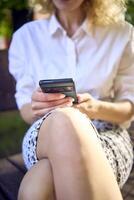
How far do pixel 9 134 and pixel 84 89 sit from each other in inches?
30.5

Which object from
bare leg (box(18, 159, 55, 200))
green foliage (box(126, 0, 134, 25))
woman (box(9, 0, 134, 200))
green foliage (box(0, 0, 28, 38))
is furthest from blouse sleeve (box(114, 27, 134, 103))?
green foliage (box(0, 0, 28, 38))

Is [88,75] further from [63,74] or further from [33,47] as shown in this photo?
[33,47]

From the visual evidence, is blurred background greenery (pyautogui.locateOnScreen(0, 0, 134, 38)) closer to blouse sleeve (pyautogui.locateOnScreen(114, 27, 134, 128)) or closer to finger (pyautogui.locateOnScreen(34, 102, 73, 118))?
blouse sleeve (pyautogui.locateOnScreen(114, 27, 134, 128))

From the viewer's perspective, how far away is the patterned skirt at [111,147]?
1375 millimetres

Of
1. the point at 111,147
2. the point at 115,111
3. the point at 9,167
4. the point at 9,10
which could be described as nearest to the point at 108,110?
the point at 115,111

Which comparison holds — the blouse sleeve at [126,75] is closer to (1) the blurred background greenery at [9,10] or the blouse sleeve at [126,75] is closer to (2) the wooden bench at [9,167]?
(2) the wooden bench at [9,167]

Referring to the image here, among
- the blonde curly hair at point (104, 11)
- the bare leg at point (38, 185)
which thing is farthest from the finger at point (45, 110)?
the blonde curly hair at point (104, 11)

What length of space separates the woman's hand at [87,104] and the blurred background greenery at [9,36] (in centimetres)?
61

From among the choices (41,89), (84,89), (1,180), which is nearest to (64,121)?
A: (41,89)

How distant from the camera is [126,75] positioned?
1671 millimetres

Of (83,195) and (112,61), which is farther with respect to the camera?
(112,61)

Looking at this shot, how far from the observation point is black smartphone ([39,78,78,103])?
1303 millimetres

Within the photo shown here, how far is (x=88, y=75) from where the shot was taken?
5.36ft

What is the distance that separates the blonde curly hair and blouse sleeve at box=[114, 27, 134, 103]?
118mm
